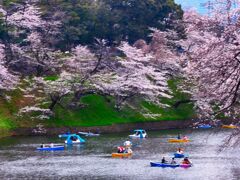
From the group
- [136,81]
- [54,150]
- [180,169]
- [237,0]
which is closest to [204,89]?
[237,0]

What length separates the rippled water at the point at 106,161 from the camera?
31.1 metres

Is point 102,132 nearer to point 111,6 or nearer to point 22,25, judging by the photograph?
point 22,25

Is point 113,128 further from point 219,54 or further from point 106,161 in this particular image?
point 219,54

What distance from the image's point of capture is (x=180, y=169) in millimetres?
34688

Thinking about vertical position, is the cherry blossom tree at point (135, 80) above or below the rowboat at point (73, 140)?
above

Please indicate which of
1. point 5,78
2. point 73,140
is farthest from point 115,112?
point 73,140

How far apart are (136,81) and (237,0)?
159 ft

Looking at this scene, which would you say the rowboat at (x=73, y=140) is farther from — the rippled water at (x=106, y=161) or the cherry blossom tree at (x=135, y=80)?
the cherry blossom tree at (x=135, y=80)

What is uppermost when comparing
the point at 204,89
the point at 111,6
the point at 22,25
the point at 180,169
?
the point at 111,6

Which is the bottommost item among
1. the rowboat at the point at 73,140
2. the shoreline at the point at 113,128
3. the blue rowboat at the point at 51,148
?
the blue rowboat at the point at 51,148

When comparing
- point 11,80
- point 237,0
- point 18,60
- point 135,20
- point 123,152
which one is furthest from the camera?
point 135,20

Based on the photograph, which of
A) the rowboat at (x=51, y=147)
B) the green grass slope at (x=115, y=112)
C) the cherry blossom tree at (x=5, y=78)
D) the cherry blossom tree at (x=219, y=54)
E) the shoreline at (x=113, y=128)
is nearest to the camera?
the cherry blossom tree at (x=219, y=54)

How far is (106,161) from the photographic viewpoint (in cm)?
3638

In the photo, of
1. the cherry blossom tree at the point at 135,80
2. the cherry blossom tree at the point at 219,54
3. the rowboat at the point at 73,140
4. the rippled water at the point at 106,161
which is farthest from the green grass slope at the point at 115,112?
the cherry blossom tree at the point at 219,54
